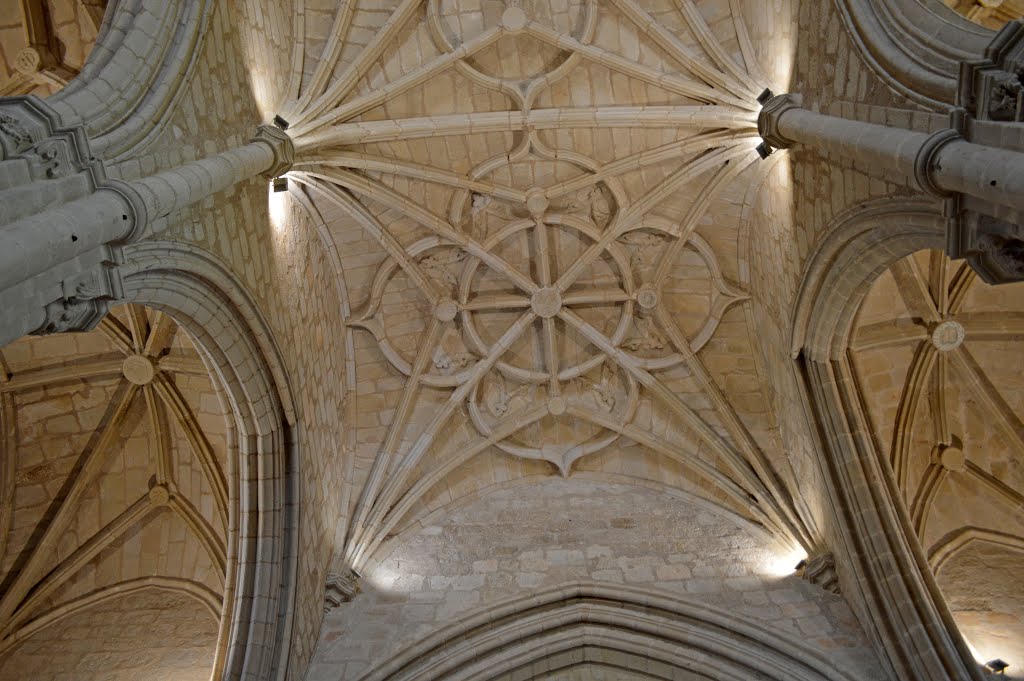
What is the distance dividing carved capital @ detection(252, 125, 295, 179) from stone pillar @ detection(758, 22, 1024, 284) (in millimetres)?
4690

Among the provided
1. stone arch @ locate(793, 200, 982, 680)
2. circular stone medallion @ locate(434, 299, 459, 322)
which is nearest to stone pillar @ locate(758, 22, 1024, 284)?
stone arch @ locate(793, 200, 982, 680)

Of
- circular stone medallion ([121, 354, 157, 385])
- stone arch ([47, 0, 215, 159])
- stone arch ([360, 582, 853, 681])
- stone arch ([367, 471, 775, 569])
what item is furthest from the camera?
circular stone medallion ([121, 354, 157, 385])

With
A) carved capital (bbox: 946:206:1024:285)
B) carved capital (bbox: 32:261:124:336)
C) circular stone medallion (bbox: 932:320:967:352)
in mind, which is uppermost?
circular stone medallion (bbox: 932:320:967:352)

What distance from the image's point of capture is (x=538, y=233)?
1052 cm

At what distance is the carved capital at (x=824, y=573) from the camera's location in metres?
8.17

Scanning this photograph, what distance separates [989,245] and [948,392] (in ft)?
21.7

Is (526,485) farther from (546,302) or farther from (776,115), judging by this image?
(776,115)

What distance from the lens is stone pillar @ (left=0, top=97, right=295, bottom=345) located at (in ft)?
12.5

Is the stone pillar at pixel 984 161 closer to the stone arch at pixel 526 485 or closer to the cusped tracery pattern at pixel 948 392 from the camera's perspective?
the stone arch at pixel 526 485

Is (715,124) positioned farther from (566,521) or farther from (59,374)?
(59,374)

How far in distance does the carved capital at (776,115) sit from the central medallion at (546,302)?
3.88 m

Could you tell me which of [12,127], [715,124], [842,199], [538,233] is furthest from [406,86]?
[12,127]

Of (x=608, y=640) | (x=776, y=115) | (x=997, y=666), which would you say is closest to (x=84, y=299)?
(x=776, y=115)

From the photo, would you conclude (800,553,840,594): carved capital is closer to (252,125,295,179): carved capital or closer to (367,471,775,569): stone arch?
(367,471,775,569): stone arch
